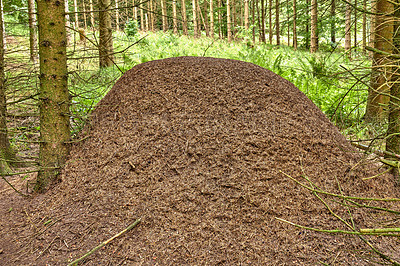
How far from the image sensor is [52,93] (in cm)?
282

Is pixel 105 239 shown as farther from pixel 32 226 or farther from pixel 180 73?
pixel 180 73

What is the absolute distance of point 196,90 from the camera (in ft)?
10.2

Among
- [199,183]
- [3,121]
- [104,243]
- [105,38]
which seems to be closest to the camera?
[104,243]

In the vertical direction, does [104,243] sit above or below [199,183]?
below

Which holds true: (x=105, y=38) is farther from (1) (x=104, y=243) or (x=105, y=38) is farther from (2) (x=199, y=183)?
(1) (x=104, y=243)

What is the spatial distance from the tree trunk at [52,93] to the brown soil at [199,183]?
19 cm

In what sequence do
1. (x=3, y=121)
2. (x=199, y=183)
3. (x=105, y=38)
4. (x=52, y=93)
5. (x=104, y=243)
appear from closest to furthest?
(x=104, y=243)
(x=199, y=183)
(x=52, y=93)
(x=3, y=121)
(x=105, y=38)

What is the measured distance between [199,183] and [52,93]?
179cm

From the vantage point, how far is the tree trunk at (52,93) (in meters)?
2.74

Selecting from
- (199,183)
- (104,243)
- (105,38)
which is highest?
(105,38)

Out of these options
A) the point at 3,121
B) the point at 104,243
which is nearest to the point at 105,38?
the point at 3,121

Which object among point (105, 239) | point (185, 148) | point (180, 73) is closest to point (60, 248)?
point (105, 239)

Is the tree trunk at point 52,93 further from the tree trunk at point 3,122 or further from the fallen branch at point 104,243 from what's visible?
the fallen branch at point 104,243

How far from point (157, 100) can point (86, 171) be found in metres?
1.07
